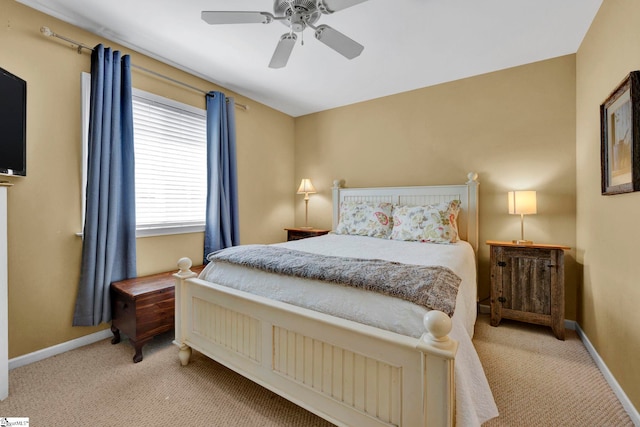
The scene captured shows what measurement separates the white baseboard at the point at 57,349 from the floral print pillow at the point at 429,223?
2.78 meters

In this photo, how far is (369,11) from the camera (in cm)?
201

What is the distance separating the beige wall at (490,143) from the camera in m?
2.65

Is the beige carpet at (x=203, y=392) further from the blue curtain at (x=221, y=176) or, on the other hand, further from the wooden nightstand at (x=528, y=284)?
the blue curtain at (x=221, y=176)

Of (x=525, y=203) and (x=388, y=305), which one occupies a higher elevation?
(x=525, y=203)

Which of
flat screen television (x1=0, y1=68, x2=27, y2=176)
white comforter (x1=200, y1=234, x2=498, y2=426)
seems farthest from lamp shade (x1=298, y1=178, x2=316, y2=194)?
flat screen television (x1=0, y1=68, x2=27, y2=176)

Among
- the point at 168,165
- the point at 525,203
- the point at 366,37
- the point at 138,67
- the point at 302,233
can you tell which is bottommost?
the point at 302,233

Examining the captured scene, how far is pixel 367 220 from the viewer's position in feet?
10.4

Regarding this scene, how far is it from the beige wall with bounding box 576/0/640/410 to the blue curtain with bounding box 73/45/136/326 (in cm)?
347

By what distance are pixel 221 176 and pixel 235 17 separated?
1808 millimetres

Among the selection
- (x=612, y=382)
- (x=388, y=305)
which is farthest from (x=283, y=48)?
(x=612, y=382)

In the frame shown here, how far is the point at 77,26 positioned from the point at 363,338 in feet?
10.1

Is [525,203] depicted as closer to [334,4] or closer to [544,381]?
[544,381]

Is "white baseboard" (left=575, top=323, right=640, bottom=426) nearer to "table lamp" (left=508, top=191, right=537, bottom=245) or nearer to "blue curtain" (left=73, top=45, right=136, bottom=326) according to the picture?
"table lamp" (left=508, top=191, right=537, bottom=245)

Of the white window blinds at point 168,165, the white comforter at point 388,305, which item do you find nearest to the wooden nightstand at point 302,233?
the white window blinds at point 168,165
